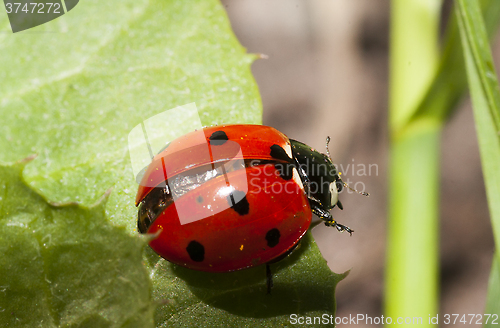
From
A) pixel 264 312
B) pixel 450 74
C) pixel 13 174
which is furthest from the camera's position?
pixel 450 74

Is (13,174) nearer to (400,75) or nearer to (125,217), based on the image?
(125,217)

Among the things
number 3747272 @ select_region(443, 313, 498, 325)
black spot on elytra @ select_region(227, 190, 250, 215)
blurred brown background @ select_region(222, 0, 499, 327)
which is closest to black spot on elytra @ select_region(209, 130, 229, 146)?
black spot on elytra @ select_region(227, 190, 250, 215)

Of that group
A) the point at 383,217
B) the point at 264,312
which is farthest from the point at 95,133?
the point at 383,217

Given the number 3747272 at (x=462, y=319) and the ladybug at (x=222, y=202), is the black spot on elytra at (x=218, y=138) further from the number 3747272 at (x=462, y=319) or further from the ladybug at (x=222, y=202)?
the number 3747272 at (x=462, y=319)

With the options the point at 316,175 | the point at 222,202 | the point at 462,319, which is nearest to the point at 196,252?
the point at 222,202

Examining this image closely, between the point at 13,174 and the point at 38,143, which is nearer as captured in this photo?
the point at 13,174

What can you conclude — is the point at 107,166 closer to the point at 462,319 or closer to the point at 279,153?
the point at 279,153
